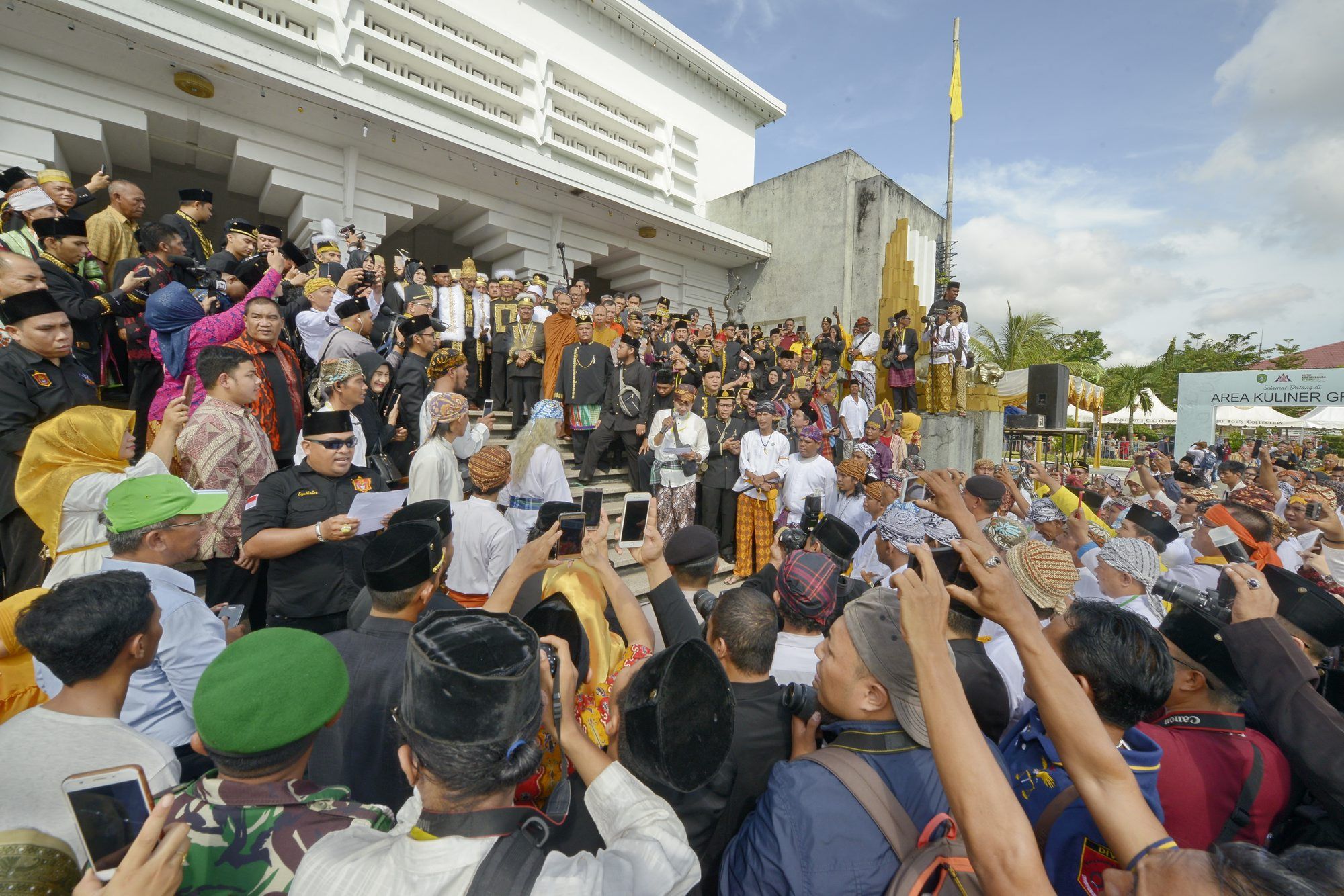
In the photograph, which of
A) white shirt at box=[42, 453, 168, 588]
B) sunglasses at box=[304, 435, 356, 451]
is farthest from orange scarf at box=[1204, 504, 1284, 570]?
white shirt at box=[42, 453, 168, 588]

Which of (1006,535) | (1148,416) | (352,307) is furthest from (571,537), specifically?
(1148,416)

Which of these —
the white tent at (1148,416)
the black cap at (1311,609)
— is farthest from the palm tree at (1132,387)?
the black cap at (1311,609)

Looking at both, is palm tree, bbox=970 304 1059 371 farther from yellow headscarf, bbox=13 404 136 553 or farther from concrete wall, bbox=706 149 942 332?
yellow headscarf, bbox=13 404 136 553

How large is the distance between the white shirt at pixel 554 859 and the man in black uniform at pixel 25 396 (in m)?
3.48

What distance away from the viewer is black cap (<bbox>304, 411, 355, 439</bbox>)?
9.11ft

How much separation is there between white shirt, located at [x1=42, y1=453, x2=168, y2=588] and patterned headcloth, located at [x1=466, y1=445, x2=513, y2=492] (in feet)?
4.45

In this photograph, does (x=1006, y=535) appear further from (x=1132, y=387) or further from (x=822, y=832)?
(x=1132, y=387)

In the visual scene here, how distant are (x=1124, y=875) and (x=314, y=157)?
11.4m

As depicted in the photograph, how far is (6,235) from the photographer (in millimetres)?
3898

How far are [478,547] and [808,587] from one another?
193 centimetres

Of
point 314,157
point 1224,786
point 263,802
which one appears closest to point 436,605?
point 263,802

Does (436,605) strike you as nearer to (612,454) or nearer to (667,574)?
(667,574)

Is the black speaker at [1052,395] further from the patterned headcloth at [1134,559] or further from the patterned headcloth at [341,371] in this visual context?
the patterned headcloth at [341,371]

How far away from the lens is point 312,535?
2506 millimetres
